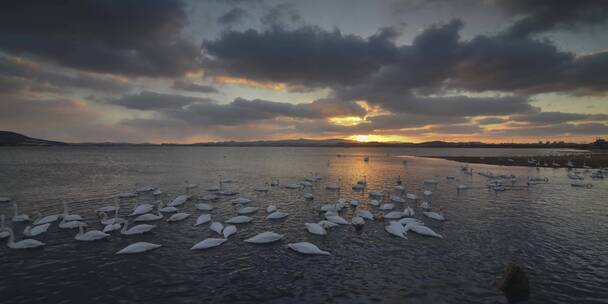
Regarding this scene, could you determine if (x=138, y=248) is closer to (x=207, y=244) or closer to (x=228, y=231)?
(x=207, y=244)

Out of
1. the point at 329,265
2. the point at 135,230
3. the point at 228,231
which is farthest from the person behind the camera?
the point at 228,231

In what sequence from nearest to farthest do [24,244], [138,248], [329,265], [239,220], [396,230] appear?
[329,265]
[138,248]
[24,244]
[396,230]
[239,220]

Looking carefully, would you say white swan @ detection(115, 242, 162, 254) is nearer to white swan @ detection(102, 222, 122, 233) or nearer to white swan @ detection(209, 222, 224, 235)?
white swan @ detection(209, 222, 224, 235)

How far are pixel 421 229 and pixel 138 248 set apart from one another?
15.5 metres

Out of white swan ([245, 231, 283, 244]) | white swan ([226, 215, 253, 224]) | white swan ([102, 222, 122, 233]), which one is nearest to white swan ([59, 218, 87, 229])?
white swan ([102, 222, 122, 233])

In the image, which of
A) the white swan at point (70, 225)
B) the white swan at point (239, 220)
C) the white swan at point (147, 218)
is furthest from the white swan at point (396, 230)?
the white swan at point (70, 225)

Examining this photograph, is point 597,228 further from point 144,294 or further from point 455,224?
point 144,294

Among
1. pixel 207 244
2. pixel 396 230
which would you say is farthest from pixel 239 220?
pixel 396 230

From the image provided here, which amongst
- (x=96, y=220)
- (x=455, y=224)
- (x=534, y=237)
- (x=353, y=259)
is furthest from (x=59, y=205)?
(x=534, y=237)

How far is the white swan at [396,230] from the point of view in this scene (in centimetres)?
1718

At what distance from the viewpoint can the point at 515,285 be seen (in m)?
11.0

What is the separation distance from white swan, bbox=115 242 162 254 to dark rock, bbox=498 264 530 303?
15.6 m

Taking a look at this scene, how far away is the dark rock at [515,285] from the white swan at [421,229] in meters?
5.97

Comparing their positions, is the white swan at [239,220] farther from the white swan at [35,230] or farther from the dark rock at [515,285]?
the dark rock at [515,285]
